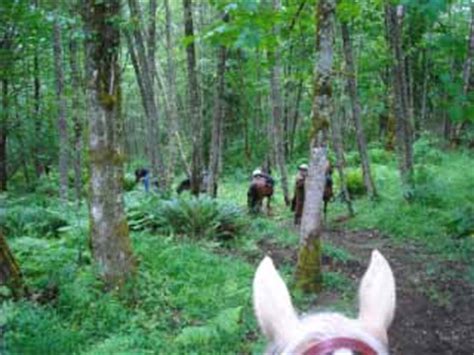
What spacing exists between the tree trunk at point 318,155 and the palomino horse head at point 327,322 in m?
7.36

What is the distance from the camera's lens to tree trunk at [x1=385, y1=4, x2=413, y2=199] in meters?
15.9

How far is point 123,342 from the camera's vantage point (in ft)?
23.5

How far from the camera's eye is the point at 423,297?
9.81 metres

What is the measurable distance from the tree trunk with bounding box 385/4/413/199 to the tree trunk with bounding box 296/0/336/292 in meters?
7.28

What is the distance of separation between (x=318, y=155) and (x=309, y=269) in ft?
5.43

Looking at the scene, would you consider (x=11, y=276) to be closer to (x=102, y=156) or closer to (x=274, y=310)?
(x=102, y=156)

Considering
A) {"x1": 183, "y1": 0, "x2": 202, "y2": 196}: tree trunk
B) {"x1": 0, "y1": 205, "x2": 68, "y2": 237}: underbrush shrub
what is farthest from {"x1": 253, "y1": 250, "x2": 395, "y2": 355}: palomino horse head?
{"x1": 183, "y1": 0, "x2": 202, "y2": 196}: tree trunk

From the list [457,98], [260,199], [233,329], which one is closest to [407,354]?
[233,329]

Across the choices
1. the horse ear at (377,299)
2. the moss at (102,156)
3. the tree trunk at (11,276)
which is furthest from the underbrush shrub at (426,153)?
the horse ear at (377,299)

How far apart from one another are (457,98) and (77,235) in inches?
252

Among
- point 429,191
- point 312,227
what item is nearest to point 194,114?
point 429,191

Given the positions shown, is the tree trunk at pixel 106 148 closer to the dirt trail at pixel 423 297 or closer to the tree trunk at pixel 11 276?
the tree trunk at pixel 11 276

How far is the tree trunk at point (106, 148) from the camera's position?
788cm

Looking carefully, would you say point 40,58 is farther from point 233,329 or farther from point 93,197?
point 233,329
